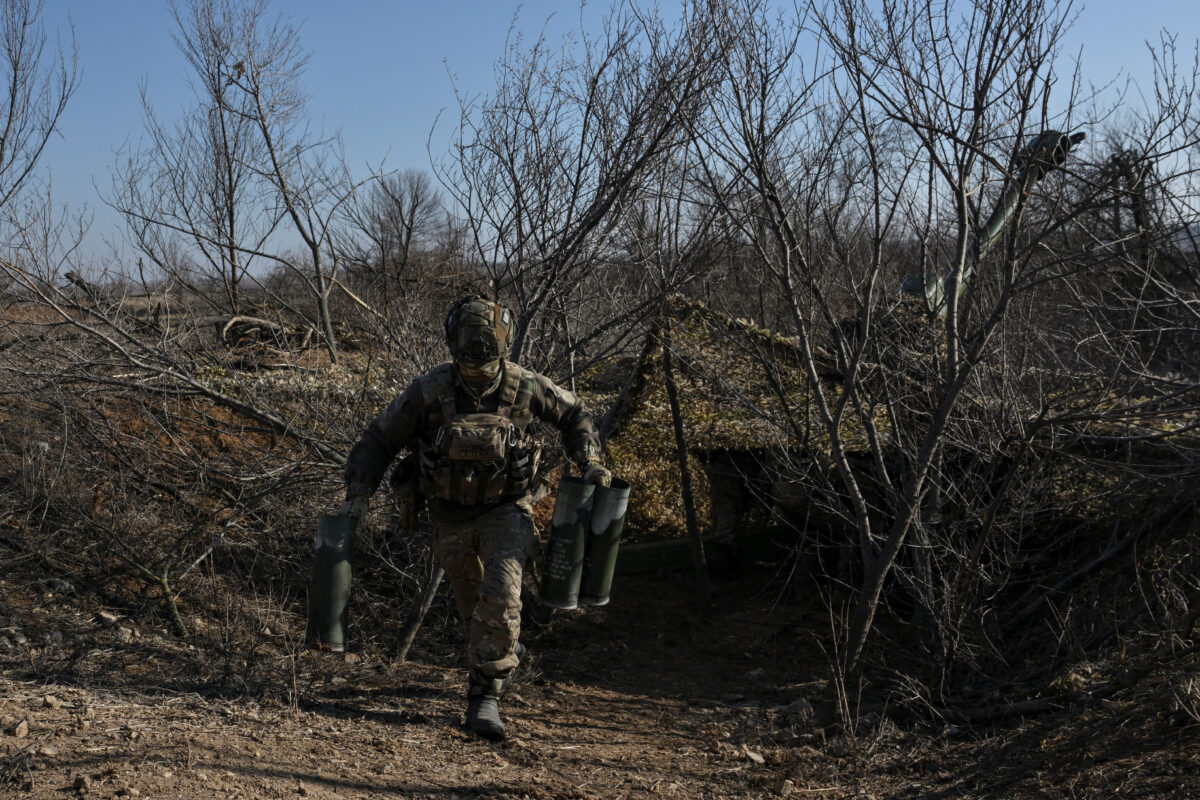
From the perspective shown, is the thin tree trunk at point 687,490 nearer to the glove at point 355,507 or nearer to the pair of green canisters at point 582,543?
the pair of green canisters at point 582,543

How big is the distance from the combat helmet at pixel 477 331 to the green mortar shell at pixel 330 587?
84 centimetres

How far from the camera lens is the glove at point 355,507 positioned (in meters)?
3.90

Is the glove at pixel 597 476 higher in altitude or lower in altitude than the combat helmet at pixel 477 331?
lower

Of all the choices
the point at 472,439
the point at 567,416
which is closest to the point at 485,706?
the point at 472,439

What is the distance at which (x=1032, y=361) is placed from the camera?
17.6ft

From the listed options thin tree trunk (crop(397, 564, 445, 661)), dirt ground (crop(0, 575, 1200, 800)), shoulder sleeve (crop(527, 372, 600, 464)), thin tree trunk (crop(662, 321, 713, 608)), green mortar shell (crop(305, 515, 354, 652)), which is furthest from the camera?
thin tree trunk (crop(662, 321, 713, 608))

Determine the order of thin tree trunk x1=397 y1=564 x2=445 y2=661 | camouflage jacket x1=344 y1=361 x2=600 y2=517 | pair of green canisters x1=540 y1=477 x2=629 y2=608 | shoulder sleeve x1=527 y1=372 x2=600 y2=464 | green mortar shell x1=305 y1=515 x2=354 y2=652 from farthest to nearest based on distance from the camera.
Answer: thin tree trunk x1=397 y1=564 x2=445 y2=661 < shoulder sleeve x1=527 y1=372 x2=600 y2=464 < camouflage jacket x1=344 y1=361 x2=600 y2=517 < pair of green canisters x1=540 y1=477 x2=629 y2=608 < green mortar shell x1=305 y1=515 x2=354 y2=652

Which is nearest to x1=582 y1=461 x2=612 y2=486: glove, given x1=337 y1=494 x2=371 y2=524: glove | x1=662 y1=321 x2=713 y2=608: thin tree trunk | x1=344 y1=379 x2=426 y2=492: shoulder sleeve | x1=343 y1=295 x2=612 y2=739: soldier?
x1=343 y1=295 x2=612 y2=739: soldier

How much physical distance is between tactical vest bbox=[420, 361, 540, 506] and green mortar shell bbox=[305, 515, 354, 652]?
19.0 inches

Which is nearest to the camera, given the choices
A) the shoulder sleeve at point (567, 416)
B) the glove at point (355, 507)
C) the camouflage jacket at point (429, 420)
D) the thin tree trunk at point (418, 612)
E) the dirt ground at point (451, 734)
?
the dirt ground at point (451, 734)

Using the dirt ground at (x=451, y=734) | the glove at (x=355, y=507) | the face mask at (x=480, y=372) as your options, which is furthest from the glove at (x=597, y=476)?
the dirt ground at (x=451, y=734)

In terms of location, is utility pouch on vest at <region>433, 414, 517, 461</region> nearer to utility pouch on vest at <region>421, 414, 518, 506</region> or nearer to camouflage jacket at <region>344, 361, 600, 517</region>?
utility pouch on vest at <region>421, 414, 518, 506</region>

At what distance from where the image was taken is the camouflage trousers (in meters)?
4.07

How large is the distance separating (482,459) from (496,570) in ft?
1.55
